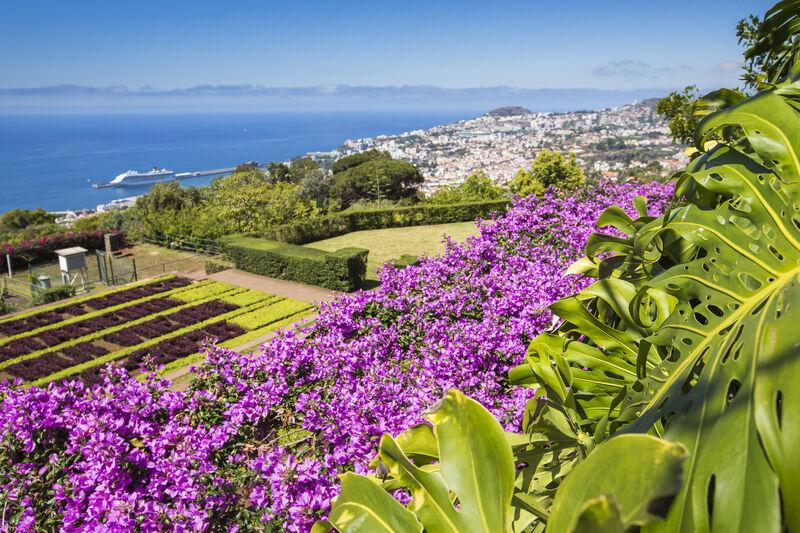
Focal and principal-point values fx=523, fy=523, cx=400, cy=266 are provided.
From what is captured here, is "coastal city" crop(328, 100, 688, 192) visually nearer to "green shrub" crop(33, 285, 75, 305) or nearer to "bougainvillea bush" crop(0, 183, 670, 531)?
"green shrub" crop(33, 285, 75, 305)

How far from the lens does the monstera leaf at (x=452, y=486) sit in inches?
32.8

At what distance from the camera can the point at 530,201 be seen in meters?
7.54

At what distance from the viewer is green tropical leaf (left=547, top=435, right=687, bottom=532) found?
483mm

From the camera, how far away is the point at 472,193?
2684cm

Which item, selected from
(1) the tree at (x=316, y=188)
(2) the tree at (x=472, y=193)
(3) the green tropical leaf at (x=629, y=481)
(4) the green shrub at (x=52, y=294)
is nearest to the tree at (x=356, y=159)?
(1) the tree at (x=316, y=188)

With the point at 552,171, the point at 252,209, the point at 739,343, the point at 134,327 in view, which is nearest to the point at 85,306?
the point at 134,327

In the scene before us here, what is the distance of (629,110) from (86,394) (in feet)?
576

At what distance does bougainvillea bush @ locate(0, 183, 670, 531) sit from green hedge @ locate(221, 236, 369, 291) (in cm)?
1080

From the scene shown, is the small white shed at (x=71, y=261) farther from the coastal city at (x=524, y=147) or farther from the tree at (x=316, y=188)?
the coastal city at (x=524, y=147)

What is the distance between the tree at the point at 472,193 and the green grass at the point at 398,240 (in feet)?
7.65

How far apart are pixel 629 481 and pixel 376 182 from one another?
1198 inches

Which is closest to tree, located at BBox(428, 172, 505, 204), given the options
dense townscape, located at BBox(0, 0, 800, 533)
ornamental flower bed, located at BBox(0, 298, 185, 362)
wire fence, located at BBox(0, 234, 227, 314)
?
wire fence, located at BBox(0, 234, 227, 314)

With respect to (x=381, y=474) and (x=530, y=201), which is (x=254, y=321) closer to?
(x=530, y=201)

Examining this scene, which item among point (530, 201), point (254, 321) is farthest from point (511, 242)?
point (254, 321)
